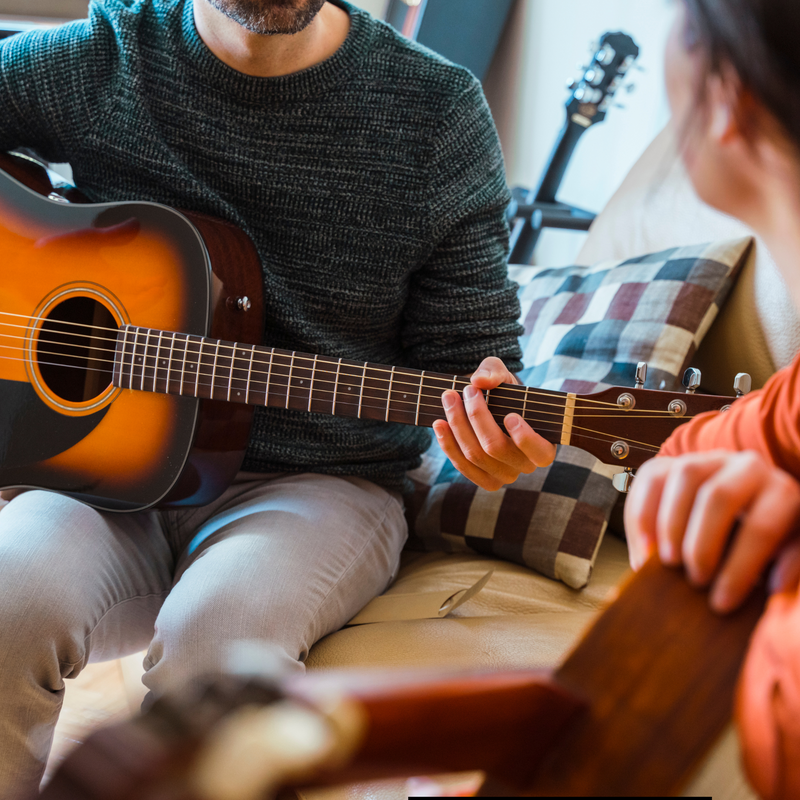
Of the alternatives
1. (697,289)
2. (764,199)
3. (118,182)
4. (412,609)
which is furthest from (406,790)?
(118,182)

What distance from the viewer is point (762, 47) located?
1.12 feet

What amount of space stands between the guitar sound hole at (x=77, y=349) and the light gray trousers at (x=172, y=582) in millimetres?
158

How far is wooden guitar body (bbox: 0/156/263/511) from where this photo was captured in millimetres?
974

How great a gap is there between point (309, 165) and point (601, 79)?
0.99 m

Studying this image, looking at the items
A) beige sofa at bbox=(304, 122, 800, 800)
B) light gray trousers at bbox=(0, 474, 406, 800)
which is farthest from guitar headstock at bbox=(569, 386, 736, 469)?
light gray trousers at bbox=(0, 474, 406, 800)

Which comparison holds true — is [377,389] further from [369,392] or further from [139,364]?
[139,364]

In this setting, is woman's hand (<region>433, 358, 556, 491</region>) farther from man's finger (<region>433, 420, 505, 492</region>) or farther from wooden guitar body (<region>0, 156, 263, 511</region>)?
wooden guitar body (<region>0, 156, 263, 511</region>)

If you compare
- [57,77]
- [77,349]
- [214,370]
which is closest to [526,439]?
[214,370]

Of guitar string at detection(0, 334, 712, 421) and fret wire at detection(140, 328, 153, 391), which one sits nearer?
guitar string at detection(0, 334, 712, 421)

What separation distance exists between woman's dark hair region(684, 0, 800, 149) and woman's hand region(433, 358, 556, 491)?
52 cm

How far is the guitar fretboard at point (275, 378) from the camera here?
0.91 metres

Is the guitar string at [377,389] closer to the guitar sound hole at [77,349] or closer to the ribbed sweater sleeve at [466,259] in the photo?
the guitar sound hole at [77,349]

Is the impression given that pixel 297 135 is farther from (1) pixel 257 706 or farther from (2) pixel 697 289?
(1) pixel 257 706

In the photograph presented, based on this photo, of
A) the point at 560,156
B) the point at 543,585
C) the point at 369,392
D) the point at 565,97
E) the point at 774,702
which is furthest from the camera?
the point at 565,97
